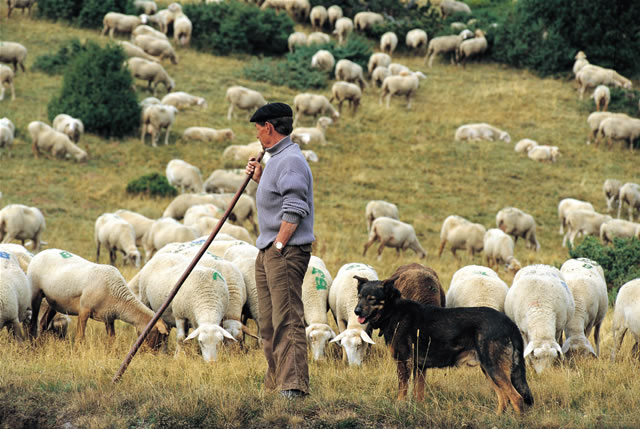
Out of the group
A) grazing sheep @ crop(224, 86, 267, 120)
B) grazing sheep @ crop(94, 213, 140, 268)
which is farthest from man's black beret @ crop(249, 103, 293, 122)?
grazing sheep @ crop(224, 86, 267, 120)

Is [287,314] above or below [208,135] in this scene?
above

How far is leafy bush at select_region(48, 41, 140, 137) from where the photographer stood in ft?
85.6

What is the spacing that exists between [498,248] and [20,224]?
11732 millimetres

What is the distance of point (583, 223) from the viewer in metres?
21.5

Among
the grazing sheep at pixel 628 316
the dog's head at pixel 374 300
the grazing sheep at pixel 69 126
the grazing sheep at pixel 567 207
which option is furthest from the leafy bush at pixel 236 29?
the dog's head at pixel 374 300

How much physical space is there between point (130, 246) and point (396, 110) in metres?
18.9

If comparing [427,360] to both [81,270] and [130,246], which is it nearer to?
[81,270]

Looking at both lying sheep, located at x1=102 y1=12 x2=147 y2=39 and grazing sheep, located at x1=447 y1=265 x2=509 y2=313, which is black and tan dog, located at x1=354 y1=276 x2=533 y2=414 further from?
lying sheep, located at x1=102 y1=12 x2=147 y2=39

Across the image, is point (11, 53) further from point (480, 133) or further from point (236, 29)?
point (480, 133)

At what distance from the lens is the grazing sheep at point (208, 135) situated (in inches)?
1060

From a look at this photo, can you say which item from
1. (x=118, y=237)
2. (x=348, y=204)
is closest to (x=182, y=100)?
(x=348, y=204)

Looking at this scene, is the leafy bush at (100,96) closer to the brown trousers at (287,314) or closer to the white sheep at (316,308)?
the white sheep at (316,308)

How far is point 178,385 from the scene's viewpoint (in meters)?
6.93

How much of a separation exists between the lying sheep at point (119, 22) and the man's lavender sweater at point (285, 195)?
33.5 meters
